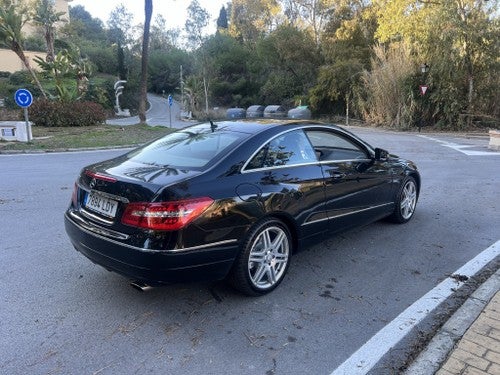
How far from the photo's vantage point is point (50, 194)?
7.32m

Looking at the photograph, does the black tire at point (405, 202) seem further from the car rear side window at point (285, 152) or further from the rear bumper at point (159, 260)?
the rear bumper at point (159, 260)

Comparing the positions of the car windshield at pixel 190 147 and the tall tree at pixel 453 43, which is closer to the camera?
the car windshield at pixel 190 147

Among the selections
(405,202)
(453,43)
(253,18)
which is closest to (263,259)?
(405,202)

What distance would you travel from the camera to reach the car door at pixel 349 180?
4305 millimetres

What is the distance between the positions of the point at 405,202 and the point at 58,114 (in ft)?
61.0

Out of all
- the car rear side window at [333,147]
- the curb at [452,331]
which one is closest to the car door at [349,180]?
the car rear side window at [333,147]

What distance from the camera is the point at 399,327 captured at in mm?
3213

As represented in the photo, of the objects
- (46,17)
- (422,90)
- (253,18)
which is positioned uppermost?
(253,18)

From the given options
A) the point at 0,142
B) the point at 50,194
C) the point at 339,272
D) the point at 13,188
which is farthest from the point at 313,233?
the point at 0,142

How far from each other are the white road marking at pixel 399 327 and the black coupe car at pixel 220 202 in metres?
1.05

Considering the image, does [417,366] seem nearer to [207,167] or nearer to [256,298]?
[256,298]

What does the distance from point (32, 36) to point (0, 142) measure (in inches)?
1734

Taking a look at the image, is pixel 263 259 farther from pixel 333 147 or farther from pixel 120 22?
pixel 120 22

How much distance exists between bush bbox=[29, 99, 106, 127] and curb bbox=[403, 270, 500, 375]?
20150 mm
